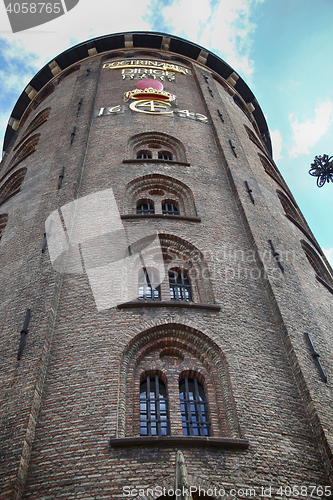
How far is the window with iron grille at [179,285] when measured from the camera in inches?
415

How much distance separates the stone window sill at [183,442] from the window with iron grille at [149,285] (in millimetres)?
3746

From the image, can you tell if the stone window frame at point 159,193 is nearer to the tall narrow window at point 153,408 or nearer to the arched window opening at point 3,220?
the arched window opening at point 3,220

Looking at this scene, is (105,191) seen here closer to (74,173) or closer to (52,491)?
(74,173)

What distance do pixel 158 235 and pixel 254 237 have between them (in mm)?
2464

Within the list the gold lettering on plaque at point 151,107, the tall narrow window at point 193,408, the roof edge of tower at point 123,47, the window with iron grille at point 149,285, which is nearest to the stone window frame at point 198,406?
the tall narrow window at point 193,408

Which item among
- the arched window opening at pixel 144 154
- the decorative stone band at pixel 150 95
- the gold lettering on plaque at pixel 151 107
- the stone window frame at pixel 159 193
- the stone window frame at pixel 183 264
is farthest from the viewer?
the decorative stone band at pixel 150 95

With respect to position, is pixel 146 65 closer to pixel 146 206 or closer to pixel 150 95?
pixel 150 95

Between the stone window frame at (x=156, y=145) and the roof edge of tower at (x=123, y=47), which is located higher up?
the roof edge of tower at (x=123, y=47)

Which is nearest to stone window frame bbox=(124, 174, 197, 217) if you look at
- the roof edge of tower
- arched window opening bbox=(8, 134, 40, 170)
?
arched window opening bbox=(8, 134, 40, 170)

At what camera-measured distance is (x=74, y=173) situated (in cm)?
1369

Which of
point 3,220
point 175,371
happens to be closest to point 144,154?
point 3,220

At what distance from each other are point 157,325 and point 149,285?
5.68ft

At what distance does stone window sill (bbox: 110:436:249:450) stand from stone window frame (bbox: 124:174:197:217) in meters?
6.96

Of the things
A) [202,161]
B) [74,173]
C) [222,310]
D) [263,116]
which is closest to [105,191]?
[74,173]
